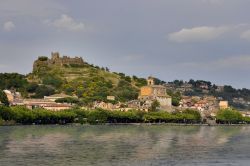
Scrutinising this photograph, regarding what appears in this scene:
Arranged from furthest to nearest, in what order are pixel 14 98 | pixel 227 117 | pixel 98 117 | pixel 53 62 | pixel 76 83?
pixel 53 62
pixel 76 83
pixel 227 117
pixel 14 98
pixel 98 117

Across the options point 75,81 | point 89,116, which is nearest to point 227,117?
point 75,81

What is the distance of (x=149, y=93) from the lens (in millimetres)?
171250

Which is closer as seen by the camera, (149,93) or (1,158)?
(1,158)

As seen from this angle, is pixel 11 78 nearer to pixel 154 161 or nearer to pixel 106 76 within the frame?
pixel 106 76

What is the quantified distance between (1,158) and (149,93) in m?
130

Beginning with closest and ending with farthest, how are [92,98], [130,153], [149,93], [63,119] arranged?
1. [130,153]
2. [63,119]
3. [92,98]
4. [149,93]

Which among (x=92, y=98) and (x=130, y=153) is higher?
(x=92, y=98)

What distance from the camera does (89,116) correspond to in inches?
4665

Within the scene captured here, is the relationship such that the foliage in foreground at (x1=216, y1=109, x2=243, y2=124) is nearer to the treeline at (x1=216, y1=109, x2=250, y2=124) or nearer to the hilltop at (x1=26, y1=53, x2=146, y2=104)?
the treeline at (x1=216, y1=109, x2=250, y2=124)

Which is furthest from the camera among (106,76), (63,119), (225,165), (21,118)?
(106,76)

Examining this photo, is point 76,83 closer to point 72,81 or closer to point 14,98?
point 72,81

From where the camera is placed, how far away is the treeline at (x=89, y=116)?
100250 millimetres

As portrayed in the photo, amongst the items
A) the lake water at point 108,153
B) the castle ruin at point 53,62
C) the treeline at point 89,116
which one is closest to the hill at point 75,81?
the castle ruin at point 53,62

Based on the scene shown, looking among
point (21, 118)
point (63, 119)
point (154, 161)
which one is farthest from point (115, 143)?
point (63, 119)
